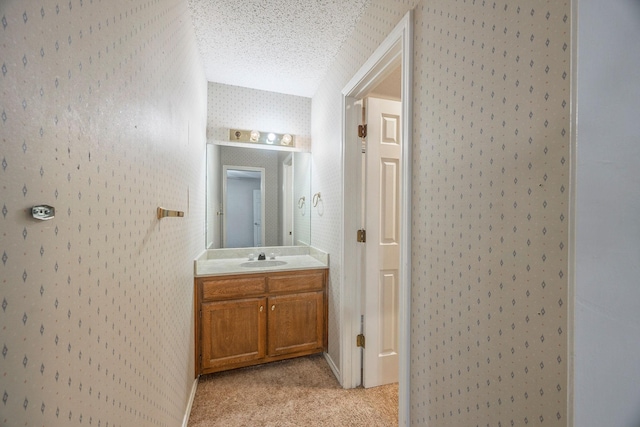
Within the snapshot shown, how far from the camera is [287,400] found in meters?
1.79

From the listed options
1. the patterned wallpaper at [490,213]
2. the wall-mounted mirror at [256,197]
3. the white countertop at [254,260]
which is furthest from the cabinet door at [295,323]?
the patterned wallpaper at [490,213]

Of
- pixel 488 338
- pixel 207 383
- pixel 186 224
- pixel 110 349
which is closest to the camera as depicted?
pixel 110 349

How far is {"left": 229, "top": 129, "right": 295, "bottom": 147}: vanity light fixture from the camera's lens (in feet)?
8.67

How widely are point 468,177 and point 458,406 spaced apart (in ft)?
2.64

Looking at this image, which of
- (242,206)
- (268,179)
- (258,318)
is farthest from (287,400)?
(268,179)

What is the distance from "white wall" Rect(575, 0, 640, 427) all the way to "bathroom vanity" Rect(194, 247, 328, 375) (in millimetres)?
1839

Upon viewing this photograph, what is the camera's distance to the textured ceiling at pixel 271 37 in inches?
64.6

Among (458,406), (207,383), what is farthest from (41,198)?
(207,383)

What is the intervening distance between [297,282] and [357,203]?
878 millimetres

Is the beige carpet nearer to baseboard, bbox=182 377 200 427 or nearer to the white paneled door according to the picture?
baseboard, bbox=182 377 200 427

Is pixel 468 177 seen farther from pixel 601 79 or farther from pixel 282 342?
pixel 282 342

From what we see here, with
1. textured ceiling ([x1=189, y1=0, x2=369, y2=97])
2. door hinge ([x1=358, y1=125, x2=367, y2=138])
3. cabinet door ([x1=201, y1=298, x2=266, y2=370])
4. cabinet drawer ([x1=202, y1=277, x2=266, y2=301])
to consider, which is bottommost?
cabinet door ([x1=201, y1=298, x2=266, y2=370])

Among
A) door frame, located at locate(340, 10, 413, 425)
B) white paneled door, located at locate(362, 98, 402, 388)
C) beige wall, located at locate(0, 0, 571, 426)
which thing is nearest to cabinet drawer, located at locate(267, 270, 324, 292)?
door frame, located at locate(340, 10, 413, 425)

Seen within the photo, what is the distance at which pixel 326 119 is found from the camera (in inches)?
93.5
